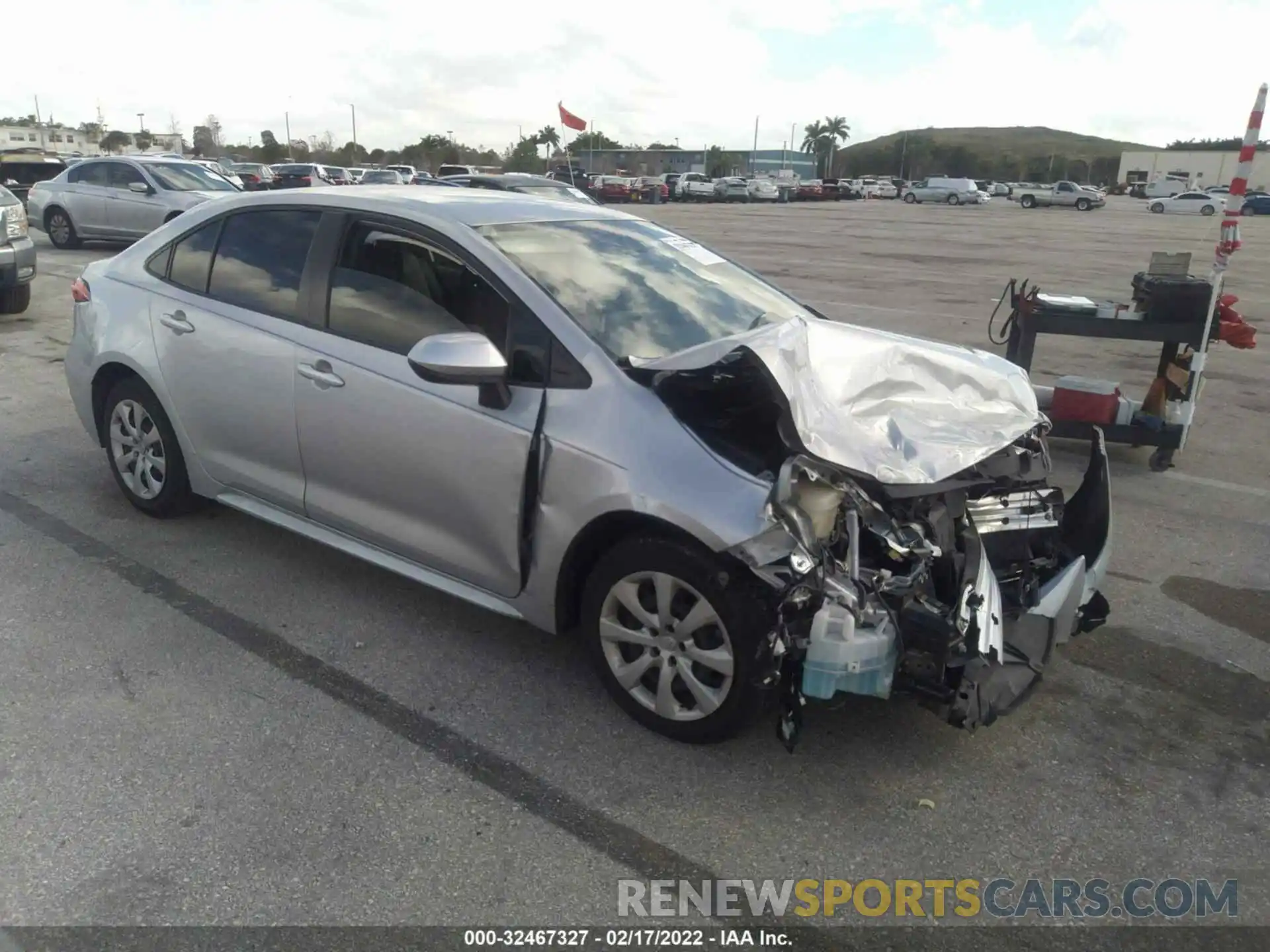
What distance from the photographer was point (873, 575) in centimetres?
294

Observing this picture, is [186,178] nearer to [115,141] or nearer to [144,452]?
[144,452]

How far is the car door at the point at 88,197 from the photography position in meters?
16.2

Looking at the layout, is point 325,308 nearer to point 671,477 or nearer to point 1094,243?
point 671,477

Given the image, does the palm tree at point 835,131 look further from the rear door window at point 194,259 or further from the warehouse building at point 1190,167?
the rear door window at point 194,259

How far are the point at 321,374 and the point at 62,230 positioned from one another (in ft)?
54.3

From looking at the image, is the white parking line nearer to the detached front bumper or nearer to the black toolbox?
the black toolbox

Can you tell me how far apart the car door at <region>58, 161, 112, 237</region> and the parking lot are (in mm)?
13546

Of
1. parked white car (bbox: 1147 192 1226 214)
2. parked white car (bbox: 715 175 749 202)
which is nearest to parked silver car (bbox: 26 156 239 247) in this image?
parked white car (bbox: 715 175 749 202)

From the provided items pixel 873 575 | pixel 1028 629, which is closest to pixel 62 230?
pixel 873 575

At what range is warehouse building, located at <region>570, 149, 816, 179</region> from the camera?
358 ft

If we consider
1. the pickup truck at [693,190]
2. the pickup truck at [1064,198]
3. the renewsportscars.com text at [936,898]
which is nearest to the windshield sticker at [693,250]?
the renewsportscars.com text at [936,898]

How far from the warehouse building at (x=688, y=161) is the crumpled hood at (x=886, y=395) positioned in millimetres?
104565

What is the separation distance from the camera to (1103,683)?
3672 mm

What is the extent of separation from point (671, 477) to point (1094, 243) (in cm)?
2795
